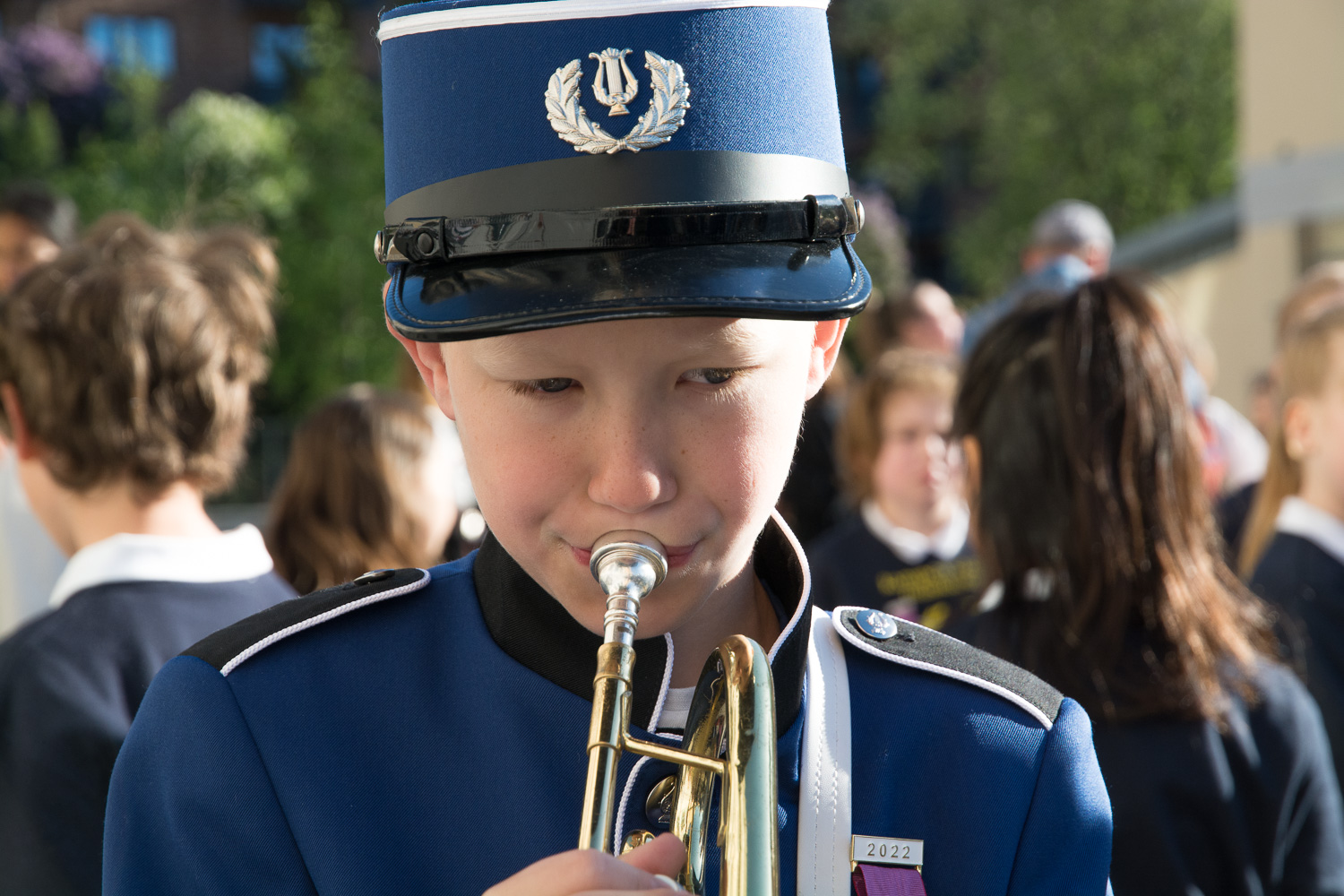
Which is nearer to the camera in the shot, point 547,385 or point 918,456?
point 547,385

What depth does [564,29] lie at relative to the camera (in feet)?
4.59

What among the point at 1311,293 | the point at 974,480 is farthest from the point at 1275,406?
the point at 1311,293

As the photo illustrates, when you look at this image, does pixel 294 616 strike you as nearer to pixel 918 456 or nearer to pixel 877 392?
pixel 918 456

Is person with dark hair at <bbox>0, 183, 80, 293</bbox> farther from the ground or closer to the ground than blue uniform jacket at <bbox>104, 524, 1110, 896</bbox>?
farther from the ground

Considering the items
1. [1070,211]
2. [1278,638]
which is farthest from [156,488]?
[1070,211]

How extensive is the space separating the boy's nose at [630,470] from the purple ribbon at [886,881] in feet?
1.76

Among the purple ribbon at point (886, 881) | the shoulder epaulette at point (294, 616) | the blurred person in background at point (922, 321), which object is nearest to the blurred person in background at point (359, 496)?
the shoulder epaulette at point (294, 616)

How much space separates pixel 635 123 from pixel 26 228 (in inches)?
231

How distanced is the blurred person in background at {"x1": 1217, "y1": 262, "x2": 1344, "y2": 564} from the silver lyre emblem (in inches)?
112

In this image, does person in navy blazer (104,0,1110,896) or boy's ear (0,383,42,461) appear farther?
boy's ear (0,383,42,461)

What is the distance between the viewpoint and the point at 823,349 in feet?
5.33

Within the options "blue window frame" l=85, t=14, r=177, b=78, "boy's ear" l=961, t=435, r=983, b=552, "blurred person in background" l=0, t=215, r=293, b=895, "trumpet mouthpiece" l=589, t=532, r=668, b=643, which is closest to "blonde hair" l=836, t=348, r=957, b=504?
"boy's ear" l=961, t=435, r=983, b=552

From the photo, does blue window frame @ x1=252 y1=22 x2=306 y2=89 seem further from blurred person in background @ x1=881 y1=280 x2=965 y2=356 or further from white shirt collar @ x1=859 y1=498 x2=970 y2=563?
white shirt collar @ x1=859 y1=498 x2=970 y2=563

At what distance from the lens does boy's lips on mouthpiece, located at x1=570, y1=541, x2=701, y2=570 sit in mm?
1375
